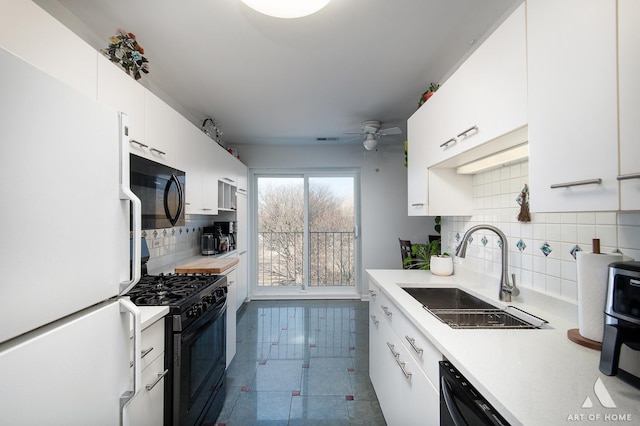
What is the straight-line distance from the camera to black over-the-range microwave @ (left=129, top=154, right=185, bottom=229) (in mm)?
1489

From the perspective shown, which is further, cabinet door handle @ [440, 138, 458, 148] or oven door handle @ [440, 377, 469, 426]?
cabinet door handle @ [440, 138, 458, 148]

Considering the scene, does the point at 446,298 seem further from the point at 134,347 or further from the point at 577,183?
the point at 134,347

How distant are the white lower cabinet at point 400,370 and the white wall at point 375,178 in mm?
2508

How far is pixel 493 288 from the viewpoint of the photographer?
5.34ft

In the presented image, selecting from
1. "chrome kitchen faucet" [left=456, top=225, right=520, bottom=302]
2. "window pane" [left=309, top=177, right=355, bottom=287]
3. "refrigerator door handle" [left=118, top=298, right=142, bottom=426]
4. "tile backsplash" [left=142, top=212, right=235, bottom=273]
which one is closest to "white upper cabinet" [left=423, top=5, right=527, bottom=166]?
"chrome kitchen faucet" [left=456, top=225, right=520, bottom=302]

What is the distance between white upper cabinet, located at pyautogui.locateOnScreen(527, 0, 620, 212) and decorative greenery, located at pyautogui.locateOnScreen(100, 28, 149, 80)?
1.93 meters

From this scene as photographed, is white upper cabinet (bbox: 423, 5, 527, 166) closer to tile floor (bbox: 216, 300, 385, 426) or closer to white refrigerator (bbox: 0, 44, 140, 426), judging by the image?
white refrigerator (bbox: 0, 44, 140, 426)

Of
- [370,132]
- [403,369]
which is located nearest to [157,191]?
[403,369]

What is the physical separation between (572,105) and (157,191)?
1.96 metres

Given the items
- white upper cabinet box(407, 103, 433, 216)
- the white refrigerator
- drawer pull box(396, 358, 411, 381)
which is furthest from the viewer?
white upper cabinet box(407, 103, 433, 216)

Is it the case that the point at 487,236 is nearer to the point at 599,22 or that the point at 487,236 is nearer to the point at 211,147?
the point at 599,22

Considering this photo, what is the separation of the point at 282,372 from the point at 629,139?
2.58m

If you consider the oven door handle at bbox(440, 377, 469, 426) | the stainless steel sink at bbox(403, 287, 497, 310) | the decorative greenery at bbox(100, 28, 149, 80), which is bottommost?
the oven door handle at bbox(440, 377, 469, 426)

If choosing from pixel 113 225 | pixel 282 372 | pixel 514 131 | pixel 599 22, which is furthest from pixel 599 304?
pixel 282 372
